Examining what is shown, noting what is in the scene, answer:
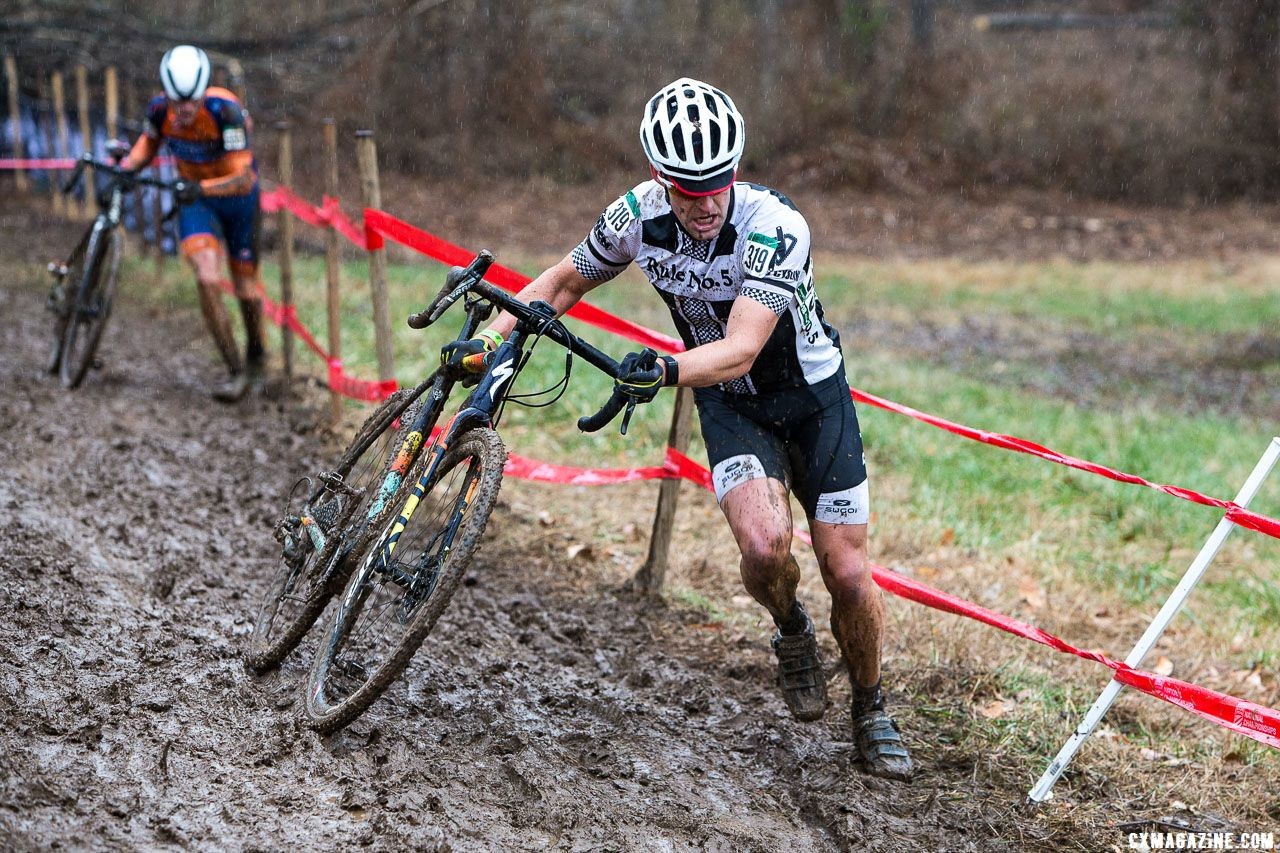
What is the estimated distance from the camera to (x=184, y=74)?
775cm

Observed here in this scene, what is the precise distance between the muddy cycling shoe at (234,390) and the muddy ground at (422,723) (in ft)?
5.60

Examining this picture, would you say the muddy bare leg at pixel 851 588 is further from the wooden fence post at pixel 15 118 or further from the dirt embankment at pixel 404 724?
the wooden fence post at pixel 15 118

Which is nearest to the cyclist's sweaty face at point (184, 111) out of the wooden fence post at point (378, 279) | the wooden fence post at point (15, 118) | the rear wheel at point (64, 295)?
the rear wheel at point (64, 295)

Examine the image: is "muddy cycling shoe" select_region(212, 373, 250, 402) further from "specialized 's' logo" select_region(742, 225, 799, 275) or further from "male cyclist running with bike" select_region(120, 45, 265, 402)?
"specialized 's' logo" select_region(742, 225, 799, 275)

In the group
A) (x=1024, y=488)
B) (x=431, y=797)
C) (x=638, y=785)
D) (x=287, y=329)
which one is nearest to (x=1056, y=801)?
(x=638, y=785)

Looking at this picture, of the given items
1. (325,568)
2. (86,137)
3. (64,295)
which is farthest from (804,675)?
(86,137)

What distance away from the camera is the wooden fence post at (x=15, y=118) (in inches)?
607

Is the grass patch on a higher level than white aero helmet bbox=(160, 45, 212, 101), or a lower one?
lower

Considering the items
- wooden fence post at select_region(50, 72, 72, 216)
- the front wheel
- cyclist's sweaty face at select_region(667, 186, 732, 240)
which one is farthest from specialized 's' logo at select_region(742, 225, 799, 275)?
wooden fence post at select_region(50, 72, 72, 216)

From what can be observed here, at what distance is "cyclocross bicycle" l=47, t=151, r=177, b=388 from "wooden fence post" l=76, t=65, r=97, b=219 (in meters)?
5.26

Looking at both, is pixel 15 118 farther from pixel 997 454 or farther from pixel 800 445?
pixel 800 445

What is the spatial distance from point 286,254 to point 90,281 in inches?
50.4

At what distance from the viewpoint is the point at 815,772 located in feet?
14.1

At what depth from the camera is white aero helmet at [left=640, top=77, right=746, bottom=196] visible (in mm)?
3768
